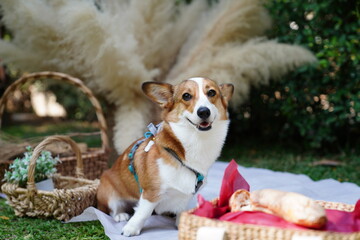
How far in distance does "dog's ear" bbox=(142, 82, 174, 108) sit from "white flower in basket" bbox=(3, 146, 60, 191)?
38.1 inches

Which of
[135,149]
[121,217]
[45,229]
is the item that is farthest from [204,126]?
[45,229]

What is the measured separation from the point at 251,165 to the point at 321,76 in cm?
114

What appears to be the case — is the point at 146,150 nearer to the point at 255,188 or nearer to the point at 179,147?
the point at 179,147

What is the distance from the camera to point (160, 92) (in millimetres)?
2270

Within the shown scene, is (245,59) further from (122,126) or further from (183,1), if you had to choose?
(183,1)

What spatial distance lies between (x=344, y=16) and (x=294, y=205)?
9.62ft

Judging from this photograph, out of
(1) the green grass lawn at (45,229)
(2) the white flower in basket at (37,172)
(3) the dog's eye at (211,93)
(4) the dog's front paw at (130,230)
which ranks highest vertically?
(3) the dog's eye at (211,93)

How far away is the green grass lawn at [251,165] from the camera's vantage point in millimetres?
2240

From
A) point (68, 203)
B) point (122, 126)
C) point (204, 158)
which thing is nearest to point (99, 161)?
point (122, 126)

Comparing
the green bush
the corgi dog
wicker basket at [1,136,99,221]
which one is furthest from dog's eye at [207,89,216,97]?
the green bush

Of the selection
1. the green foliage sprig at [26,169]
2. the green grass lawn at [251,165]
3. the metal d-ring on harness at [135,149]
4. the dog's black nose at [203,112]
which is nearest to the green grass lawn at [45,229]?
the green grass lawn at [251,165]

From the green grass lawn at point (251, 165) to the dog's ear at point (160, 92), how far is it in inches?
31.9

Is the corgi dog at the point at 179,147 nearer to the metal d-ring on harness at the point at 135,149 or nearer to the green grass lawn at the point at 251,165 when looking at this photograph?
the metal d-ring on harness at the point at 135,149

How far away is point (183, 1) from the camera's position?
4.85 meters
